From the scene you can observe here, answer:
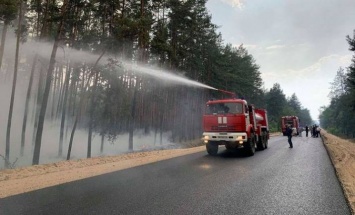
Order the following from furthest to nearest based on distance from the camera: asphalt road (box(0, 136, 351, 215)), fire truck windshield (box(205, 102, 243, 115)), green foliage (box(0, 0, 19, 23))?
green foliage (box(0, 0, 19, 23))
fire truck windshield (box(205, 102, 243, 115))
asphalt road (box(0, 136, 351, 215))

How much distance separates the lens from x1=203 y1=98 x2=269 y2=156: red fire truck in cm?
1430

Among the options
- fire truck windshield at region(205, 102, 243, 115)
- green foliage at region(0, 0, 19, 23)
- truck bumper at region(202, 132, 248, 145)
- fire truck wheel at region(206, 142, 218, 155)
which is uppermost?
green foliage at region(0, 0, 19, 23)

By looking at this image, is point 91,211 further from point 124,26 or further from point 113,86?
point 113,86

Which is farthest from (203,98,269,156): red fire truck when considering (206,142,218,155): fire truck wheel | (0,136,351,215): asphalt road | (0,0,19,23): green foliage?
(0,0,19,23): green foliage

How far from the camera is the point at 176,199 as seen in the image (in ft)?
20.2

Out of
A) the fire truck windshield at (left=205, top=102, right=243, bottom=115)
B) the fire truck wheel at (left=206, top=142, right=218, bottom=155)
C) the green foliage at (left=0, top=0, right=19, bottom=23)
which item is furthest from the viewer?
the fire truck wheel at (left=206, top=142, right=218, bottom=155)

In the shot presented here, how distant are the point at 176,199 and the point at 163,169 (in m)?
4.43

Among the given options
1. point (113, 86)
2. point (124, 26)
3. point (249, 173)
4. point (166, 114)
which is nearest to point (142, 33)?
point (124, 26)

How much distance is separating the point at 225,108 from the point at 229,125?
96 centimetres

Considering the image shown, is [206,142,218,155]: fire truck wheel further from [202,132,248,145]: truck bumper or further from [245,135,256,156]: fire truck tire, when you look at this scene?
[245,135,256,156]: fire truck tire

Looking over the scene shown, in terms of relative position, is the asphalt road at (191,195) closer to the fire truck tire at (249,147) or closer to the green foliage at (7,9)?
the fire truck tire at (249,147)

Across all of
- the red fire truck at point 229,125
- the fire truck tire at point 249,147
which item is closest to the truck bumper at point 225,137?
the red fire truck at point 229,125

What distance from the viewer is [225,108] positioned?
1482 cm

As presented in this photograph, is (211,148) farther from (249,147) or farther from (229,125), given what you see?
(249,147)
